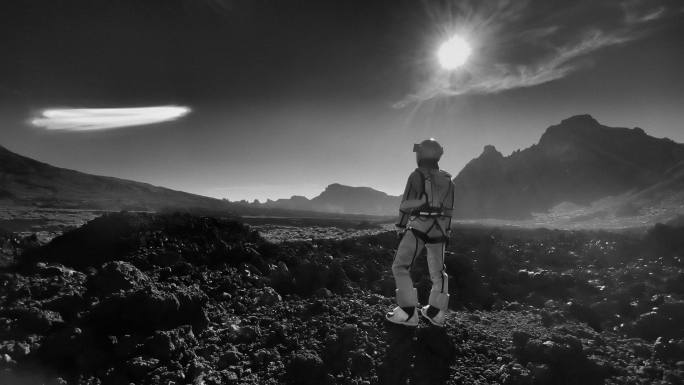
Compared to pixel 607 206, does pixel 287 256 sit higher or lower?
lower

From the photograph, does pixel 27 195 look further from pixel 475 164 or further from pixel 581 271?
pixel 475 164

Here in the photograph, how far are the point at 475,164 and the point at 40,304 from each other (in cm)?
21171

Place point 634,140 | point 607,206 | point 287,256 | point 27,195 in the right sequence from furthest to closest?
point 634,140, point 607,206, point 27,195, point 287,256

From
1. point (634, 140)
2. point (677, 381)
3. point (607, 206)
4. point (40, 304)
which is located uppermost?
point (634, 140)

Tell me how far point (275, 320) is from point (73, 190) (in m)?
81.2

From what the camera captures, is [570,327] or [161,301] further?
[570,327]

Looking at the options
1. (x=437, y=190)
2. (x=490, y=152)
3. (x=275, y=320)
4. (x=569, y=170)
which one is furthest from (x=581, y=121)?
(x=275, y=320)

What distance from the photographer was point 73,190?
2660 inches

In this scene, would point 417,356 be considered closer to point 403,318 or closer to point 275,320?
point 403,318

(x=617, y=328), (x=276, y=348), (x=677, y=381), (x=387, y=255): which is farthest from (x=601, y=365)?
(x=387, y=255)

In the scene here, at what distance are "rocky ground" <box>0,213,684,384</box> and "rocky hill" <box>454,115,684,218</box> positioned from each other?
152431 mm

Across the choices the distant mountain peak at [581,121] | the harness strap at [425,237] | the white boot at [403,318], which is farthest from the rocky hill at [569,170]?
the white boot at [403,318]

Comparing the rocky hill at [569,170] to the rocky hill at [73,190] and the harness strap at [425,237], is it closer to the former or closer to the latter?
the rocky hill at [73,190]

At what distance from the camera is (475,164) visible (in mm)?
198625
